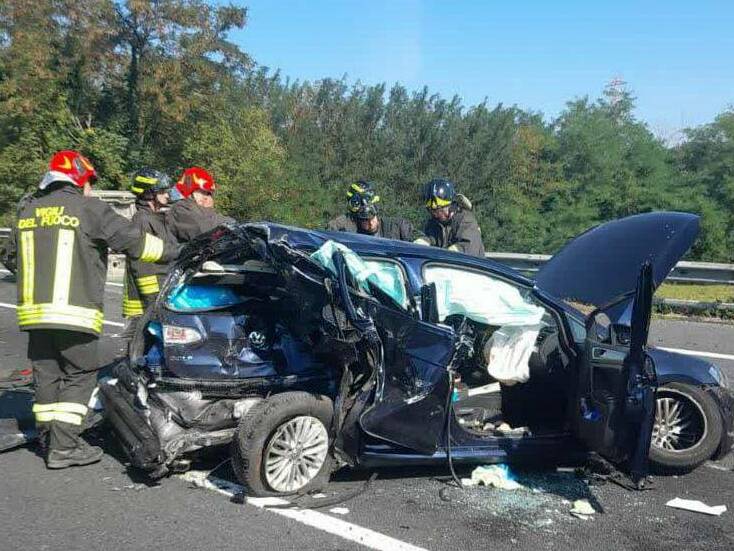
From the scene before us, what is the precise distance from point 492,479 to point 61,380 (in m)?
2.75

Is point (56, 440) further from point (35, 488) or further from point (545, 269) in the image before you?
point (545, 269)

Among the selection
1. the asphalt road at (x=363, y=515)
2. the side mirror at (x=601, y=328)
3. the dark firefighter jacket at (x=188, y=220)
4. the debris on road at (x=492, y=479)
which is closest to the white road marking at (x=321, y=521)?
the asphalt road at (x=363, y=515)

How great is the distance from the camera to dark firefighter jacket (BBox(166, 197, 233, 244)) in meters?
6.61

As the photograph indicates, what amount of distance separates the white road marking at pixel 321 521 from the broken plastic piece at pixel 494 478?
3.13ft

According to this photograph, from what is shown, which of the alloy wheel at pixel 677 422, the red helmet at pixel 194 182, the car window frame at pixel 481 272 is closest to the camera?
the car window frame at pixel 481 272

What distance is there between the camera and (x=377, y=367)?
4.27 m

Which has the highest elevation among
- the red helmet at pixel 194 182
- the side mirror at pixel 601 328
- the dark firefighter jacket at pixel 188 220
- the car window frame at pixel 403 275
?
the red helmet at pixel 194 182

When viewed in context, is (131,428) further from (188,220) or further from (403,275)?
(188,220)

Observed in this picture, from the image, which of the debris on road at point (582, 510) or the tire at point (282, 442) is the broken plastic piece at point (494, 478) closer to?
the debris on road at point (582, 510)

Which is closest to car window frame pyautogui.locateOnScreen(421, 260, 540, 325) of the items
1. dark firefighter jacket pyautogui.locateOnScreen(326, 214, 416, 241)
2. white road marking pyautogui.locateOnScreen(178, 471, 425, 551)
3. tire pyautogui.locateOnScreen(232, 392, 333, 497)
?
tire pyautogui.locateOnScreen(232, 392, 333, 497)

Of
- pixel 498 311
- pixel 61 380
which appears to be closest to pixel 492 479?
pixel 498 311

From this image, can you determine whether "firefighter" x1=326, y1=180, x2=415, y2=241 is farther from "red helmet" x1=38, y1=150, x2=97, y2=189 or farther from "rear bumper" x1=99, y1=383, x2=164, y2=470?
"rear bumper" x1=99, y1=383, x2=164, y2=470

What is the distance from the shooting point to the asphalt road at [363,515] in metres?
3.83

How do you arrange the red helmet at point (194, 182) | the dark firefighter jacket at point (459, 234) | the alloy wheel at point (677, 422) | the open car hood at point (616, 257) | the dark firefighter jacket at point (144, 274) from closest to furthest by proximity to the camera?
the alloy wheel at point (677, 422) < the open car hood at point (616, 257) < the dark firefighter jacket at point (144, 274) < the red helmet at point (194, 182) < the dark firefighter jacket at point (459, 234)
